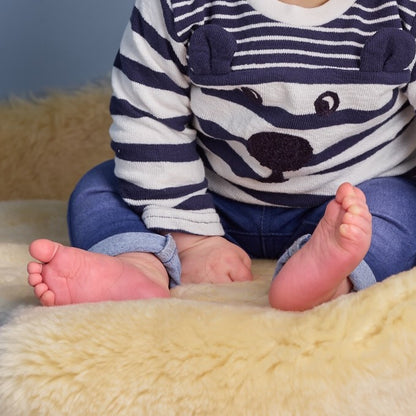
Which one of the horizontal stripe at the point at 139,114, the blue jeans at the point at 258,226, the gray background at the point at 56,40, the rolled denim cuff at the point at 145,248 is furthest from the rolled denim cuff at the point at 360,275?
the gray background at the point at 56,40

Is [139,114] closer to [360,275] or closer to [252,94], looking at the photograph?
[252,94]

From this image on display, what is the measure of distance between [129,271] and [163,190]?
0.19 metres

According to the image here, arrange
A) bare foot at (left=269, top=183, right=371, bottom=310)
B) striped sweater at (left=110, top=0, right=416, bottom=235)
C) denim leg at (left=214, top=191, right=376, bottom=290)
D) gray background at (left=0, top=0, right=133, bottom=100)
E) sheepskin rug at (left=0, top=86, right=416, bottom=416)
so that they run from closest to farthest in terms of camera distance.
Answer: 1. sheepskin rug at (left=0, top=86, right=416, bottom=416)
2. bare foot at (left=269, top=183, right=371, bottom=310)
3. striped sweater at (left=110, top=0, right=416, bottom=235)
4. denim leg at (left=214, top=191, right=376, bottom=290)
5. gray background at (left=0, top=0, right=133, bottom=100)

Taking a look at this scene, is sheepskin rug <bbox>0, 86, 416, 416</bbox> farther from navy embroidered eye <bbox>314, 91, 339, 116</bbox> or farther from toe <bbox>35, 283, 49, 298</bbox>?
navy embroidered eye <bbox>314, 91, 339, 116</bbox>

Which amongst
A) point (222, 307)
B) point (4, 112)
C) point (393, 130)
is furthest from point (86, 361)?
point (4, 112)

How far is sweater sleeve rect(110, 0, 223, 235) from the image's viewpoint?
1024 mm

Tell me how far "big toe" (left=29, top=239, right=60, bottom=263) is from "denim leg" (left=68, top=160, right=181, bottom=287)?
14 centimetres

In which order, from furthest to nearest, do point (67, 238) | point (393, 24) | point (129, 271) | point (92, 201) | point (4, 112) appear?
point (4, 112), point (67, 238), point (92, 201), point (393, 24), point (129, 271)

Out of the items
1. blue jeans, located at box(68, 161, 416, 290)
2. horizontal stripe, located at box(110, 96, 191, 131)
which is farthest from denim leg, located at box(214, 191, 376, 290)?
horizontal stripe, located at box(110, 96, 191, 131)

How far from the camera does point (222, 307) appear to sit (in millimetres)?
720

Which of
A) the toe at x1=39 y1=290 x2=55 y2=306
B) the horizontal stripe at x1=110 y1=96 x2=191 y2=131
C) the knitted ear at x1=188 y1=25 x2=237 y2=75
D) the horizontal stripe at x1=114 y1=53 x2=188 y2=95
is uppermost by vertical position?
the knitted ear at x1=188 y1=25 x2=237 y2=75

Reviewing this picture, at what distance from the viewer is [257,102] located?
0.98 meters

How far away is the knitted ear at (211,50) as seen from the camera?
971 mm

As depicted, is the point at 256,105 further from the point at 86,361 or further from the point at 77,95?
the point at 77,95
